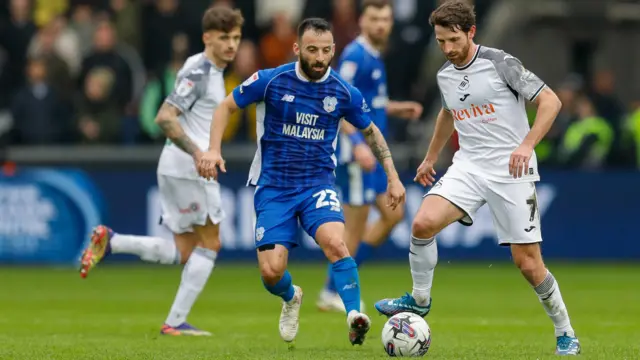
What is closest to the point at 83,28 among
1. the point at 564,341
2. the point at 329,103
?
the point at 329,103

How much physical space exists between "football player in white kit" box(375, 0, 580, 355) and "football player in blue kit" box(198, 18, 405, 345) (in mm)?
409

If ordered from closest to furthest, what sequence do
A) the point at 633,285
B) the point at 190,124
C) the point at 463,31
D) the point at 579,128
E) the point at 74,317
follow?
the point at 463,31 → the point at 190,124 → the point at 74,317 → the point at 633,285 → the point at 579,128

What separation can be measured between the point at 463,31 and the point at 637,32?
15.6 meters

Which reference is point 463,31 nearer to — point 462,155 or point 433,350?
point 462,155

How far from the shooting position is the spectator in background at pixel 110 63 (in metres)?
21.0

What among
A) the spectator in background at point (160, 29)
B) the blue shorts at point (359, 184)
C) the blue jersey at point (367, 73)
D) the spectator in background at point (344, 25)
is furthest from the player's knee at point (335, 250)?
the spectator in background at point (160, 29)

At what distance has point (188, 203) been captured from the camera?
11500 mm

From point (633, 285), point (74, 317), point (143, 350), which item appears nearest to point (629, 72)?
point (633, 285)

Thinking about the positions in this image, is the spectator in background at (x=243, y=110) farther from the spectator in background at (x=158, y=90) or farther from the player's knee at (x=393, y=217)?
the player's knee at (x=393, y=217)

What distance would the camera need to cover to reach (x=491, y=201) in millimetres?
9789

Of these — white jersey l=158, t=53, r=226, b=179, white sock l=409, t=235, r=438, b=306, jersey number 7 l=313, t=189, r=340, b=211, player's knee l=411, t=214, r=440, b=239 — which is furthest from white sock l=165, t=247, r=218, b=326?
player's knee l=411, t=214, r=440, b=239

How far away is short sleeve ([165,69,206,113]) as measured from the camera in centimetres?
1125

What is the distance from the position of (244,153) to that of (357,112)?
32.7 feet

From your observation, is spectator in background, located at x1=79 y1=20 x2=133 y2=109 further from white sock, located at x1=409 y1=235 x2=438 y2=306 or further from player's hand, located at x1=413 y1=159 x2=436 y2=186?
white sock, located at x1=409 y1=235 x2=438 y2=306
